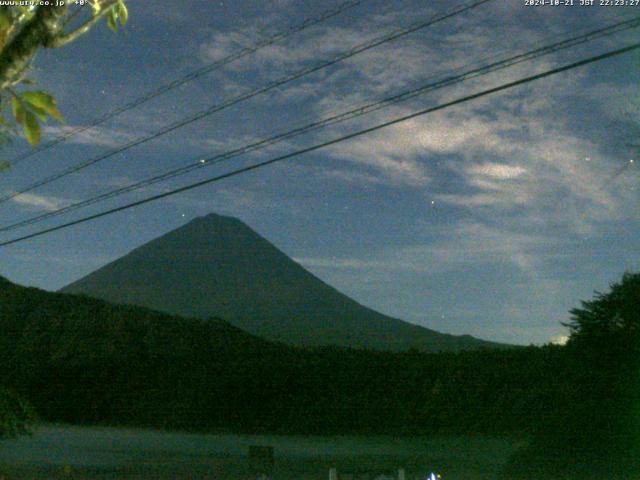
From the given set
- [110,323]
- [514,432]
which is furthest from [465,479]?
[110,323]

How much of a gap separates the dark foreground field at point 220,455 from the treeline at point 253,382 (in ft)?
5.63

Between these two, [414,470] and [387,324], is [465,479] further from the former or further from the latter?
[387,324]

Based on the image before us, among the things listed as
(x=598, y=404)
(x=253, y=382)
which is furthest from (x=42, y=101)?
(x=253, y=382)

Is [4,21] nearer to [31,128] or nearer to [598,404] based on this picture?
[31,128]

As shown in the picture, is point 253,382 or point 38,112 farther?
point 253,382

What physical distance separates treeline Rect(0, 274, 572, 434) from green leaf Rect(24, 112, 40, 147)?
880 inches

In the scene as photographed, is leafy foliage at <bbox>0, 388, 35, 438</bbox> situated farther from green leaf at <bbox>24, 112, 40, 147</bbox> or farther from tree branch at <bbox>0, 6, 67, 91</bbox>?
green leaf at <bbox>24, 112, 40, 147</bbox>

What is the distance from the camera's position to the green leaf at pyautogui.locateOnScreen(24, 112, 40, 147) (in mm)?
3777

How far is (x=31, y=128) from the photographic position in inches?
149

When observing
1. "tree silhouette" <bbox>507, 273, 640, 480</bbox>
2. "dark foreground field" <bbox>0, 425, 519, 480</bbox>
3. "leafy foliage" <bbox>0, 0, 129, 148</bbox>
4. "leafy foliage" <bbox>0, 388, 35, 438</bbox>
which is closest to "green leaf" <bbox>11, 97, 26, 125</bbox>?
"leafy foliage" <bbox>0, 0, 129, 148</bbox>

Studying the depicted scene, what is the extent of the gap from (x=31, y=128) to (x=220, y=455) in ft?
71.8

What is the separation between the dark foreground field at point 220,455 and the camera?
19.7 metres

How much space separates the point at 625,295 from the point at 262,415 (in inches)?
761

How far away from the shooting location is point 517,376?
29.4 m
